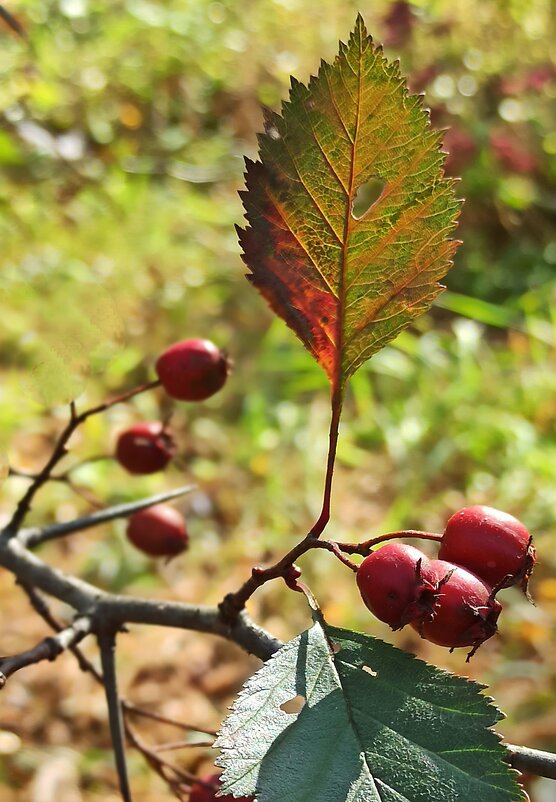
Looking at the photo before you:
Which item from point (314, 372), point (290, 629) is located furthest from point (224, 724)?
point (314, 372)

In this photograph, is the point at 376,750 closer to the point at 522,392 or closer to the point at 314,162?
the point at 314,162

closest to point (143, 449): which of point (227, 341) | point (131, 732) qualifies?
point (131, 732)

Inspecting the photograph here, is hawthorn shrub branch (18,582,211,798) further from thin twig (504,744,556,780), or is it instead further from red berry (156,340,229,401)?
thin twig (504,744,556,780)

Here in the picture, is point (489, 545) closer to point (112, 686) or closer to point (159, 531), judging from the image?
point (112, 686)

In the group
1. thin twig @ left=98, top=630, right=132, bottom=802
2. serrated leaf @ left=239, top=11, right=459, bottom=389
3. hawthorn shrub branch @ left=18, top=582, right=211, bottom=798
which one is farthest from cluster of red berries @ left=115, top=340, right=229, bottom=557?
serrated leaf @ left=239, top=11, right=459, bottom=389

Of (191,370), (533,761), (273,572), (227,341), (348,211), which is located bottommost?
(533,761)

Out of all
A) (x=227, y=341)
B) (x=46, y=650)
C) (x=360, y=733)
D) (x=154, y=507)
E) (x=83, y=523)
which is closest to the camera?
(x=360, y=733)
